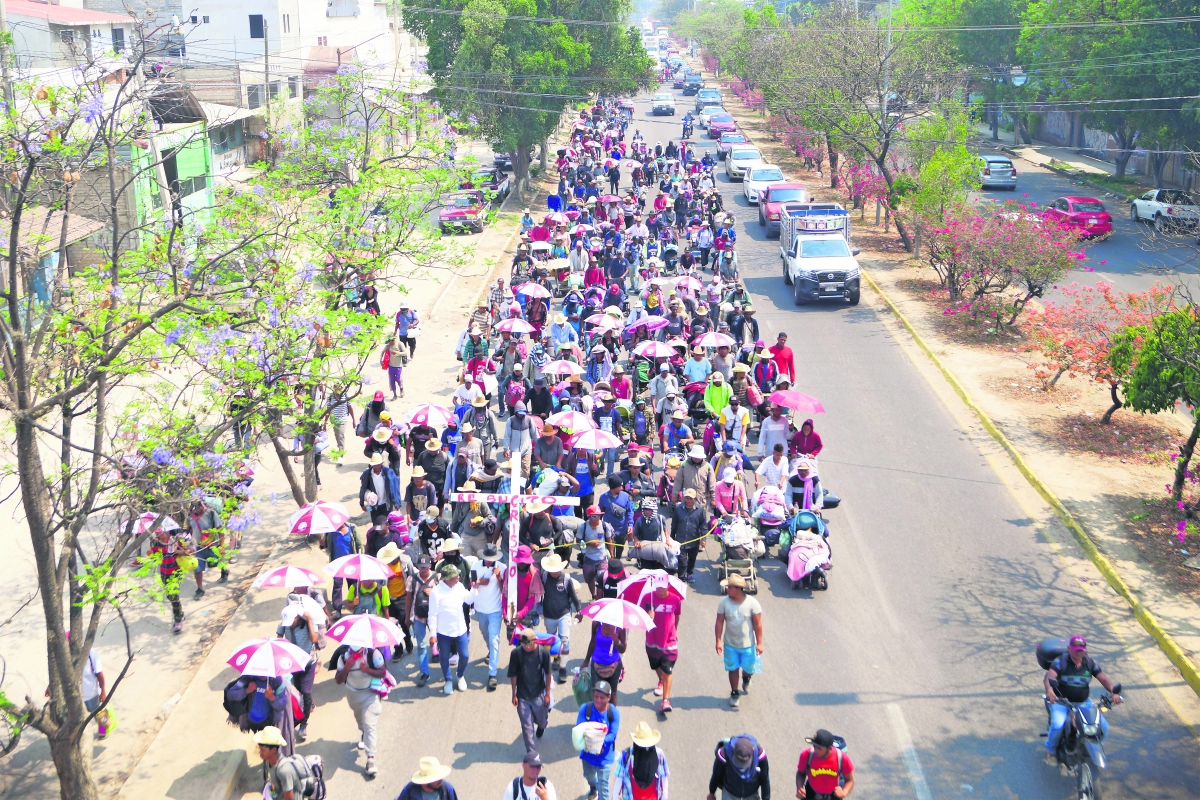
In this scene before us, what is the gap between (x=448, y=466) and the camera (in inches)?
578

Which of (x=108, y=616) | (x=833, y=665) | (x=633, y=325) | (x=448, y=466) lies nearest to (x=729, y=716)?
(x=833, y=665)

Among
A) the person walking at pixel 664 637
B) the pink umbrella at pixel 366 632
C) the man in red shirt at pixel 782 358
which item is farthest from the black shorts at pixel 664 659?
the man in red shirt at pixel 782 358

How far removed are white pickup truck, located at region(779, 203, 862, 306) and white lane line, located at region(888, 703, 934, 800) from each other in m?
17.5

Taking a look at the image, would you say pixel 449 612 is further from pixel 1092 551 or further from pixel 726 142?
pixel 726 142

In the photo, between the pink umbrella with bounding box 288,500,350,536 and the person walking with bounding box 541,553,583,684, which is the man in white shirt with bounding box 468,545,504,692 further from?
the pink umbrella with bounding box 288,500,350,536

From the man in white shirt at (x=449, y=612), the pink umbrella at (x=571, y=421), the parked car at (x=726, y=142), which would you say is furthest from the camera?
the parked car at (x=726, y=142)

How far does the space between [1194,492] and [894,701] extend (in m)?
7.54

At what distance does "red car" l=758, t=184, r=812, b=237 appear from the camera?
3725 cm

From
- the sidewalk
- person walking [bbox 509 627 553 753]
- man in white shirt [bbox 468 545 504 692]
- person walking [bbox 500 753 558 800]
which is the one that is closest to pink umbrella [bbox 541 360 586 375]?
the sidewalk

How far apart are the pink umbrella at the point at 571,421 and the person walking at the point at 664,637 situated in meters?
4.57

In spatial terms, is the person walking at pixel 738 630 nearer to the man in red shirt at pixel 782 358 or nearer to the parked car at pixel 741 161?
the man in red shirt at pixel 782 358

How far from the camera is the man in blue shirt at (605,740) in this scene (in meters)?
8.91

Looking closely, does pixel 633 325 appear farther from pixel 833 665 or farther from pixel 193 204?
pixel 193 204

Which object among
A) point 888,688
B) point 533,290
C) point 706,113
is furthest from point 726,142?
point 888,688
